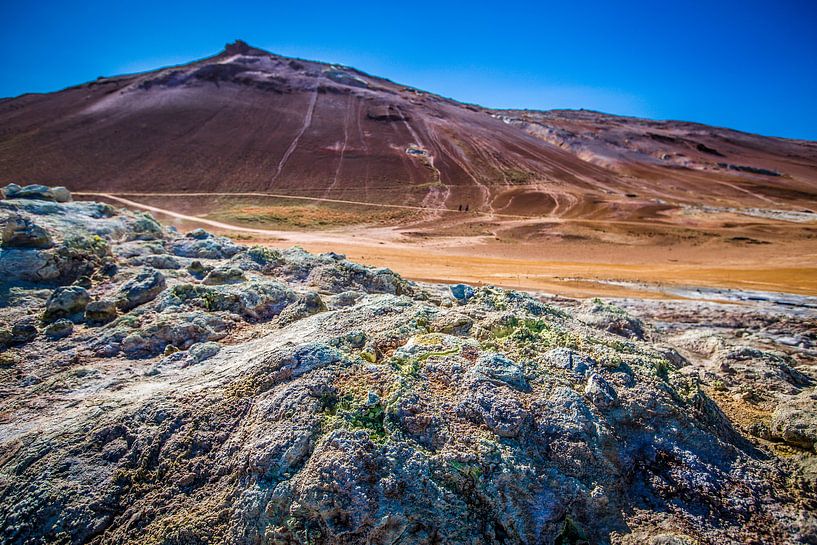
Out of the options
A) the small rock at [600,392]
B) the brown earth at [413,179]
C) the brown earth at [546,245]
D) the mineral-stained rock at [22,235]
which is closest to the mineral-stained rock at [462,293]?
the small rock at [600,392]

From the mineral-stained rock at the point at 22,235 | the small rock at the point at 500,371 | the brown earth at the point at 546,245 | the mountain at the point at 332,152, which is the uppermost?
the mountain at the point at 332,152

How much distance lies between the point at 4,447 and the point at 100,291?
3.61m

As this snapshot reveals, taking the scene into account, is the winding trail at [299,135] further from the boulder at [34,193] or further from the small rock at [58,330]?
the small rock at [58,330]

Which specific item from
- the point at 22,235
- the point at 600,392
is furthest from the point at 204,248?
the point at 600,392

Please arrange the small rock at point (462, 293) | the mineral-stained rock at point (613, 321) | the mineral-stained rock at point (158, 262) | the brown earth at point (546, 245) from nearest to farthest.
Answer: the small rock at point (462, 293), the mineral-stained rock at point (613, 321), the mineral-stained rock at point (158, 262), the brown earth at point (546, 245)

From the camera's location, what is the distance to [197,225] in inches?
1244

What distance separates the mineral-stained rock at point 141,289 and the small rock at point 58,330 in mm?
611

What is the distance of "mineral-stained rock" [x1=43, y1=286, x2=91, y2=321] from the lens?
17.4ft

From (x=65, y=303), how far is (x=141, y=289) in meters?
0.82

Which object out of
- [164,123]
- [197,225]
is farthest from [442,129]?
[197,225]

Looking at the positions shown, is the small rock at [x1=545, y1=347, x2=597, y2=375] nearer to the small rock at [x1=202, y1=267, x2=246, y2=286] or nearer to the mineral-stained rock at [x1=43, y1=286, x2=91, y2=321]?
the small rock at [x1=202, y1=267, x2=246, y2=286]

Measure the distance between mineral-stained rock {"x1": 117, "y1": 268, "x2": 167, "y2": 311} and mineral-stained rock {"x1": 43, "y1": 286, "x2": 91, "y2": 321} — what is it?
41 cm

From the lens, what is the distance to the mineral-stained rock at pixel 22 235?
20.6ft

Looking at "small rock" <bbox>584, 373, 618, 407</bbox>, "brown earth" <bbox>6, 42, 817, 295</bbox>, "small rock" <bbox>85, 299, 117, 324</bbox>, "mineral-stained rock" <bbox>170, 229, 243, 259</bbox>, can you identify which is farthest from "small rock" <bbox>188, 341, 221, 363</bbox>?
"brown earth" <bbox>6, 42, 817, 295</bbox>
